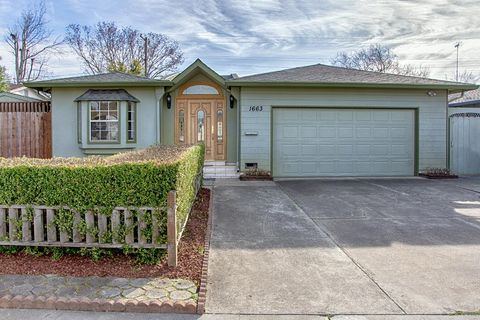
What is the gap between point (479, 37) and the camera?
20.9 metres

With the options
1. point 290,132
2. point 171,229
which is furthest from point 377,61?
point 171,229

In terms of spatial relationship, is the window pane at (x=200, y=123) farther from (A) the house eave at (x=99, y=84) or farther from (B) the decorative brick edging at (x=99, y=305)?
(B) the decorative brick edging at (x=99, y=305)

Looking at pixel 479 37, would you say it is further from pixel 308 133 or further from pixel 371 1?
pixel 308 133

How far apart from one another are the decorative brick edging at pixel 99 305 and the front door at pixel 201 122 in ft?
28.6

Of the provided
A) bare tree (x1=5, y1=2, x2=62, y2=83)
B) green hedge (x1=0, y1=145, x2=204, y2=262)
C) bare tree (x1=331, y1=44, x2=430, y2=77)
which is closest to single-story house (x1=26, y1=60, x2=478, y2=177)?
green hedge (x1=0, y1=145, x2=204, y2=262)

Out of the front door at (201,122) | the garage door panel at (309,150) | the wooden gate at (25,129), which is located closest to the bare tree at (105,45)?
the wooden gate at (25,129)

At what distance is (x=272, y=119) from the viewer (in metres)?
11.3

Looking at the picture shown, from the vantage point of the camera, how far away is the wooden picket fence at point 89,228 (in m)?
3.94

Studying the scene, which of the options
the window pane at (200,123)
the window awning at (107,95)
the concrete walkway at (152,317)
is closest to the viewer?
the concrete walkway at (152,317)

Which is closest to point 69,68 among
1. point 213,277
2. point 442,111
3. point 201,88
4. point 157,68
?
point 157,68

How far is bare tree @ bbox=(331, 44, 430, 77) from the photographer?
3225 centimetres

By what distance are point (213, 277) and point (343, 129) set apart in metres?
8.86

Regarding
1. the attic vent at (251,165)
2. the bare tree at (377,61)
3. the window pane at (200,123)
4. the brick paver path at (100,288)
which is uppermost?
the bare tree at (377,61)

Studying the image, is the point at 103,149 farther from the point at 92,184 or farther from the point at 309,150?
the point at 92,184
